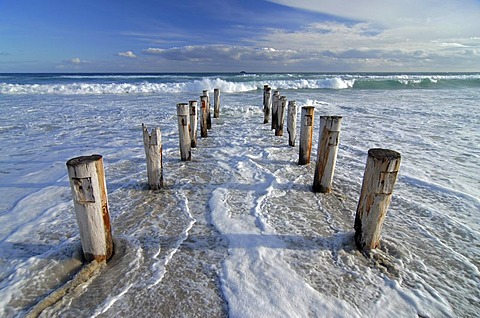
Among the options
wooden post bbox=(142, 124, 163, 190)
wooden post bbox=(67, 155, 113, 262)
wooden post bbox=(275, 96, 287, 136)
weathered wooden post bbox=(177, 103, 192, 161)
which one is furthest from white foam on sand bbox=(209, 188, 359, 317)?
wooden post bbox=(275, 96, 287, 136)

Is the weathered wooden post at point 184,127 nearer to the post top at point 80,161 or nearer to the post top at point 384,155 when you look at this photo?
the post top at point 80,161

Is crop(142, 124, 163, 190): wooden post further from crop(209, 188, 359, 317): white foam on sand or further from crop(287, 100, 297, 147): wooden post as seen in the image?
crop(287, 100, 297, 147): wooden post

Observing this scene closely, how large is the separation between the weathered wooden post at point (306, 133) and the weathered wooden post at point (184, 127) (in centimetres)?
261

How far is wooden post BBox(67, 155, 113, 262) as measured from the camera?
2.79 m

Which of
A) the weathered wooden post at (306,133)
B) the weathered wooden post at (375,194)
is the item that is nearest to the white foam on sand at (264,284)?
the weathered wooden post at (375,194)

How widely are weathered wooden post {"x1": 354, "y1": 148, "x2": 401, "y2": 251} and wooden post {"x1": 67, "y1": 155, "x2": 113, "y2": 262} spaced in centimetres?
298

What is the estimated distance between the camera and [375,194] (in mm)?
3141

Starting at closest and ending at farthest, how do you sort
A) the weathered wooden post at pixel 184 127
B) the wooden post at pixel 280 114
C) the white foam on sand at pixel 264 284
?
1. the white foam on sand at pixel 264 284
2. the weathered wooden post at pixel 184 127
3. the wooden post at pixel 280 114

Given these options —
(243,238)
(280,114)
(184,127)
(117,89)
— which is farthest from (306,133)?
(117,89)

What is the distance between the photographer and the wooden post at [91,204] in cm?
279

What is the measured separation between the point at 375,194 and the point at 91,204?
311 centimetres

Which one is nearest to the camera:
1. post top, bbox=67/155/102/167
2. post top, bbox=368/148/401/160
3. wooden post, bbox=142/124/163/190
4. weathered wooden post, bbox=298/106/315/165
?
post top, bbox=67/155/102/167

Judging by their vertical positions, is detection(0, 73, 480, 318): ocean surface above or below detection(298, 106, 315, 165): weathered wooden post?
below

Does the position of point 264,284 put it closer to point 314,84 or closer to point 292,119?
point 292,119
